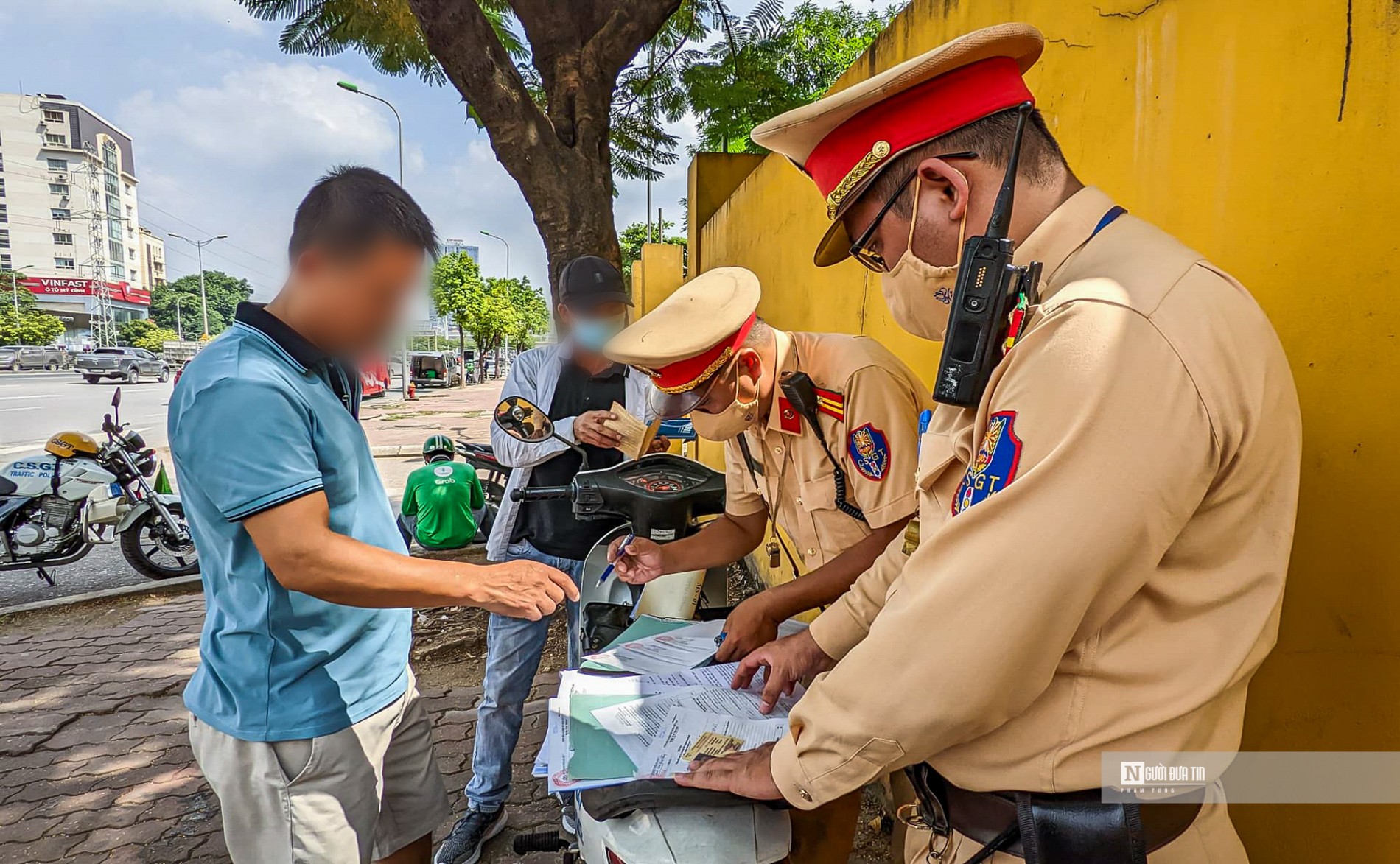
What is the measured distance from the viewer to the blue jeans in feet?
8.86

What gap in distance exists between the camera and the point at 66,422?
1473 cm

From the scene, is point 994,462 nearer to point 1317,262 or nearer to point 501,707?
point 1317,262

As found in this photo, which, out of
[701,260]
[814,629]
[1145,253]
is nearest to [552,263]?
[701,260]

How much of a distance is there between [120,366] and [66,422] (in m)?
18.9

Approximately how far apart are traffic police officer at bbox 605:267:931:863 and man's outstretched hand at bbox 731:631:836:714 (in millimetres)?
152

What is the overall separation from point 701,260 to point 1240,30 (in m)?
7.04

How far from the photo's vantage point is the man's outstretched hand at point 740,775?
101cm

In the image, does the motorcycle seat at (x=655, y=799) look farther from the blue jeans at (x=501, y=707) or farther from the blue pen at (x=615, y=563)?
the blue jeans at (x=501, y=707)

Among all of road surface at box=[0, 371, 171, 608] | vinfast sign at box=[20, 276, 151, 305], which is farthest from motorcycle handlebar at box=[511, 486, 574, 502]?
vinfast sign at box=[20, 276, 151, 305]

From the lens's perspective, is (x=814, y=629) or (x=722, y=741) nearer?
(x=722, y=741)

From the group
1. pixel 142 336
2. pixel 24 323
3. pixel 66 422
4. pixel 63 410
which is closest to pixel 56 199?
pixel 142 336

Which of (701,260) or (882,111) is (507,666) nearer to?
(882,111)

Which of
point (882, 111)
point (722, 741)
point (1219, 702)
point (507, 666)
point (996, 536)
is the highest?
point (882, 111)

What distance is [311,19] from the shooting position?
742 cm
